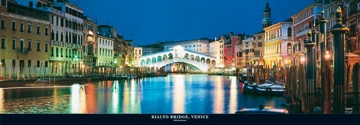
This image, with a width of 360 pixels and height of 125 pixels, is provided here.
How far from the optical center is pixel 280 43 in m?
18.5

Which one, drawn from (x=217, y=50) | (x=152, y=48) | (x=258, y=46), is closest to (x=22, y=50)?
(x=258, y=46)

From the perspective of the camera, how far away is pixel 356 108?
3.91 metres

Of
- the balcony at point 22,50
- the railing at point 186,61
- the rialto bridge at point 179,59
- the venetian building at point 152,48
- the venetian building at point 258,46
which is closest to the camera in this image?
the balcony at point 22,50

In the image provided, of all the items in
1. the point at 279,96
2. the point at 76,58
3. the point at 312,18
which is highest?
the point at 312,18

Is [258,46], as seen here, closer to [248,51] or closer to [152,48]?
[248,51]

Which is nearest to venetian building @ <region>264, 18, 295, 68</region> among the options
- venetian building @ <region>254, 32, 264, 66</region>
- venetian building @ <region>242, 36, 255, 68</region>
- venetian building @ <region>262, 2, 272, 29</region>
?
venetian building @ <region>254, 32, 264, 66</region>

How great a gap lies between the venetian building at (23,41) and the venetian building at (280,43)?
8.90m

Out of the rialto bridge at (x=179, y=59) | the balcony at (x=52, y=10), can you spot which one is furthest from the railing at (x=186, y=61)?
the balcony at (x=52, y=10)

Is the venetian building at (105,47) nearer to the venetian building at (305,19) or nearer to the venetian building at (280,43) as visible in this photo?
the venetian building at (280,43)

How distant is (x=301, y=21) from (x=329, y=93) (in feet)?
44.2

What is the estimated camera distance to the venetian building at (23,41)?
894cm

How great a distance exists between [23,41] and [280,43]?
36.5 feet

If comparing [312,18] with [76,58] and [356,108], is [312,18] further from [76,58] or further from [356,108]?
[356,108]

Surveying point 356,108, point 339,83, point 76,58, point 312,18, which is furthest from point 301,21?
point 339,83
